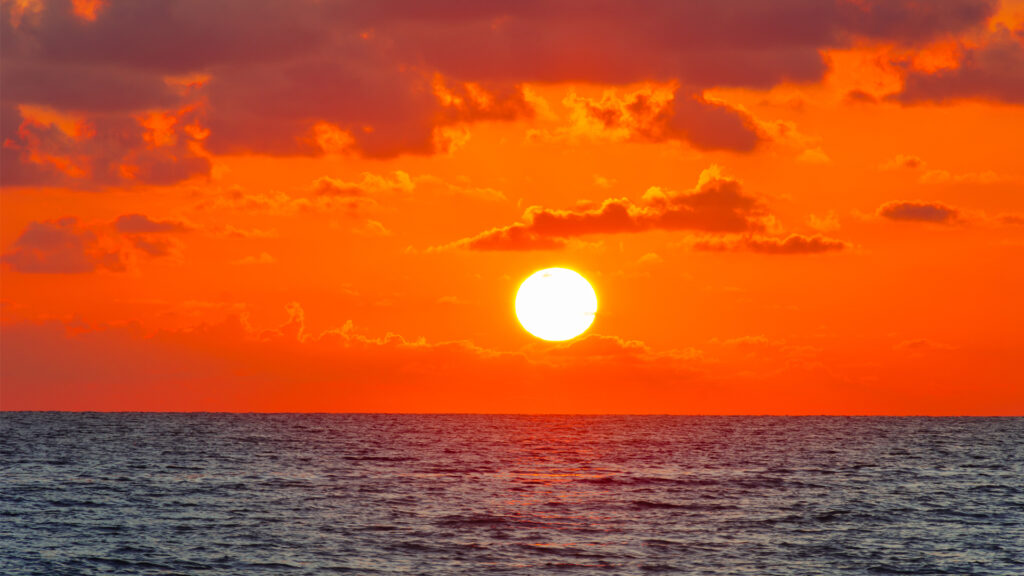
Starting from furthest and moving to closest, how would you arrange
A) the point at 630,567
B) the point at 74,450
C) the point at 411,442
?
the point at 411,442, the point at 74,450, the point at 630,567

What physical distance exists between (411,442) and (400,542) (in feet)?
384

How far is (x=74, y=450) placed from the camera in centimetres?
13712

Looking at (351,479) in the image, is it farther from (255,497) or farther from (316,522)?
(316,522)

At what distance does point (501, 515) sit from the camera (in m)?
71.6

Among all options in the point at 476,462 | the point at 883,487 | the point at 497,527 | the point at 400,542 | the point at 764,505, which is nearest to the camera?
the point at 400,542

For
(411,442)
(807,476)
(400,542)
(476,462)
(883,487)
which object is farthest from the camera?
(411,442)

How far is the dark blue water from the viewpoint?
55.1 m

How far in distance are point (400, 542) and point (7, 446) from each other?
105241 mm

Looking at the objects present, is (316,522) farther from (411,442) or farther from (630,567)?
(411,442)

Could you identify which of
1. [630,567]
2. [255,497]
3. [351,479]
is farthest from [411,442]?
[630,567]

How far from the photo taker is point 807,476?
105 m

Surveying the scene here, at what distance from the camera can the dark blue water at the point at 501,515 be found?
5512 centimetres

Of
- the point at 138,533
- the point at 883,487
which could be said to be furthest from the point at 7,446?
the point at 883,487

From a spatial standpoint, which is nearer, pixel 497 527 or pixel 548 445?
pixel 497 527
